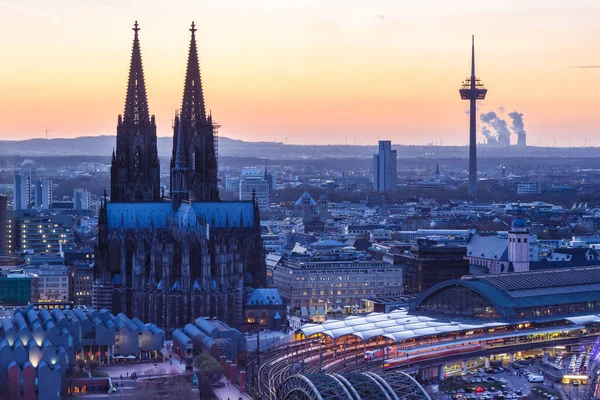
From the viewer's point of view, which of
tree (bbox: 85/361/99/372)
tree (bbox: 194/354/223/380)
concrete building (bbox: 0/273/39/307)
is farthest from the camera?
concrete building (bbox: 0/273/39/307)

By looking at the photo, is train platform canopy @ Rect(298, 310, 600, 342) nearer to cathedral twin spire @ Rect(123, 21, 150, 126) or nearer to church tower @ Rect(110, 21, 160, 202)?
church tower @ Rect(110, 21, 160, 202)

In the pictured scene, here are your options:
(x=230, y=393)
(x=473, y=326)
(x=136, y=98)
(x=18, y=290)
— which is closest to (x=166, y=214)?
(x=136, y=98)

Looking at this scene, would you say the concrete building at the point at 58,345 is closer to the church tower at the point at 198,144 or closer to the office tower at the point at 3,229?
the church tower at the point at 198,144

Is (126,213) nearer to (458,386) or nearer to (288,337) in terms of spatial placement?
(288,337)

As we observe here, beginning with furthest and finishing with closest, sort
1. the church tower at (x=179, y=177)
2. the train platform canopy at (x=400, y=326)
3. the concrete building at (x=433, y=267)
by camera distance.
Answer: the concrete building at (x=433, y=267) → the church tower at (x=179, y=177) → the train platform canopy at (x=400, y=326)

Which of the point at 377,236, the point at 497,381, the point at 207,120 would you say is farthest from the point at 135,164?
the point at 377,236

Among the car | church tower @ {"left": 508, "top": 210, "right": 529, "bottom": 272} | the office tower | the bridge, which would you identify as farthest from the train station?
the office tower

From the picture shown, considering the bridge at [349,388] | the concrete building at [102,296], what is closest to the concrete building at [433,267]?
the concrete building at [102,296]
